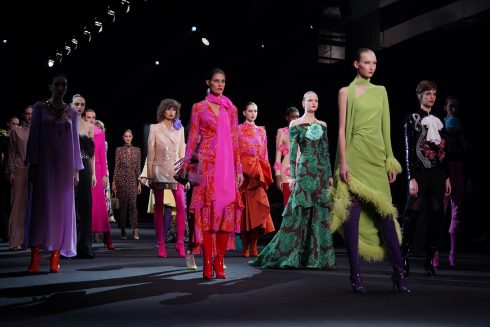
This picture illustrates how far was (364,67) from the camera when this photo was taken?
4.96 meters

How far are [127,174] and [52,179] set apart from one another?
201 inches

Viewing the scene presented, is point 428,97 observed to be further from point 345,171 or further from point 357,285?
point 357,285

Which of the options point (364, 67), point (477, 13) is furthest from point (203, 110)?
point (477, 13)

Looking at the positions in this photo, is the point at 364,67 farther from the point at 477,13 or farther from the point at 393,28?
the point at 393,28

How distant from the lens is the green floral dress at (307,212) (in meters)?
6.82

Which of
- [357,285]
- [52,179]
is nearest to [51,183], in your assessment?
[52,179]

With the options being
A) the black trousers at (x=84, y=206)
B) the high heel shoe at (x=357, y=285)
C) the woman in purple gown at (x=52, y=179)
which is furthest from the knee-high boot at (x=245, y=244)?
the high heel shoe at (x=357, y=285)

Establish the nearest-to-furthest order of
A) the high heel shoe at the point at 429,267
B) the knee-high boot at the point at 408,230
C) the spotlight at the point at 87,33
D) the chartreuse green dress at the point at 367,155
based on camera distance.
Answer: the chartreuse green dress at the point at 367,155, the knee-high boot at the point at 408,230, the high heel shoe at the point at 429,267, the spotlight at the point at 87,33

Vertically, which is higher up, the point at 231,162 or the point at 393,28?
the point at 393,28

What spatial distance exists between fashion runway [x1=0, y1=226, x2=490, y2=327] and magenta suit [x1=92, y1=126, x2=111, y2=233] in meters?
1.59

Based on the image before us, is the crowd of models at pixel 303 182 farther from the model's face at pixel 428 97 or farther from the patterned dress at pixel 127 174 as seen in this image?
the patterned dress at pixel 127 174

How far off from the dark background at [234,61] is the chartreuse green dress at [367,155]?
196 inches

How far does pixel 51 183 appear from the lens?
6305mm

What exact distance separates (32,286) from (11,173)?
4342mm
